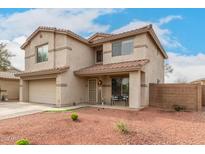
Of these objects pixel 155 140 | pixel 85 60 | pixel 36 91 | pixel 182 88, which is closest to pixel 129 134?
pixel 155 140

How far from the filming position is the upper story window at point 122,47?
13634mm

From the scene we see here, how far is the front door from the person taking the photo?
49.2 feet

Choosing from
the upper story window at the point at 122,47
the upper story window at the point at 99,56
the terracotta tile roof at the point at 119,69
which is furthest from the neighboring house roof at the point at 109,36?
the terracotta tile roof at the point at 119,69

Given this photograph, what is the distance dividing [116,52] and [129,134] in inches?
373

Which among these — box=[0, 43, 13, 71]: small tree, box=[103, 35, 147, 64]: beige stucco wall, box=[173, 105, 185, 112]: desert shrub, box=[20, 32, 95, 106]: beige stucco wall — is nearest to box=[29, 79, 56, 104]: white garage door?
box=[20, 32, 95, 106]: beige stucco wall

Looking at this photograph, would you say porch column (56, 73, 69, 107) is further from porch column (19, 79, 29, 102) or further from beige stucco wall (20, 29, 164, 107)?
porch column (19, 79, 29, 102)

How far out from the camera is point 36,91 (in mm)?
16156

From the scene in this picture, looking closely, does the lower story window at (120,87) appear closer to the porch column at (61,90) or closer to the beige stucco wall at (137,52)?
the beige stucco wall at (137,52)

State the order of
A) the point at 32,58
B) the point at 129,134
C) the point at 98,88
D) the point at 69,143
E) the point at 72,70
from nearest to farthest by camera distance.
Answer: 1. the point at 69,143
2. the point at 129,134
3. the point at 72,70
4. the point at 98,88
5. the point at 32,58

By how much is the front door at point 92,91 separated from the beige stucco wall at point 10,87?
36.4 ft

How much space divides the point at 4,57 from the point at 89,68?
18.3 meters

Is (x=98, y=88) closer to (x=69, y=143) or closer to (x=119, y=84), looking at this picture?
(x=119, y=84)

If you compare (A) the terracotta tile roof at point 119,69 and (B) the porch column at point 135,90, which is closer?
(A) the terracotta tile roof at point 119,69

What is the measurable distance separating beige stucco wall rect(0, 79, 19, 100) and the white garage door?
487 cm
